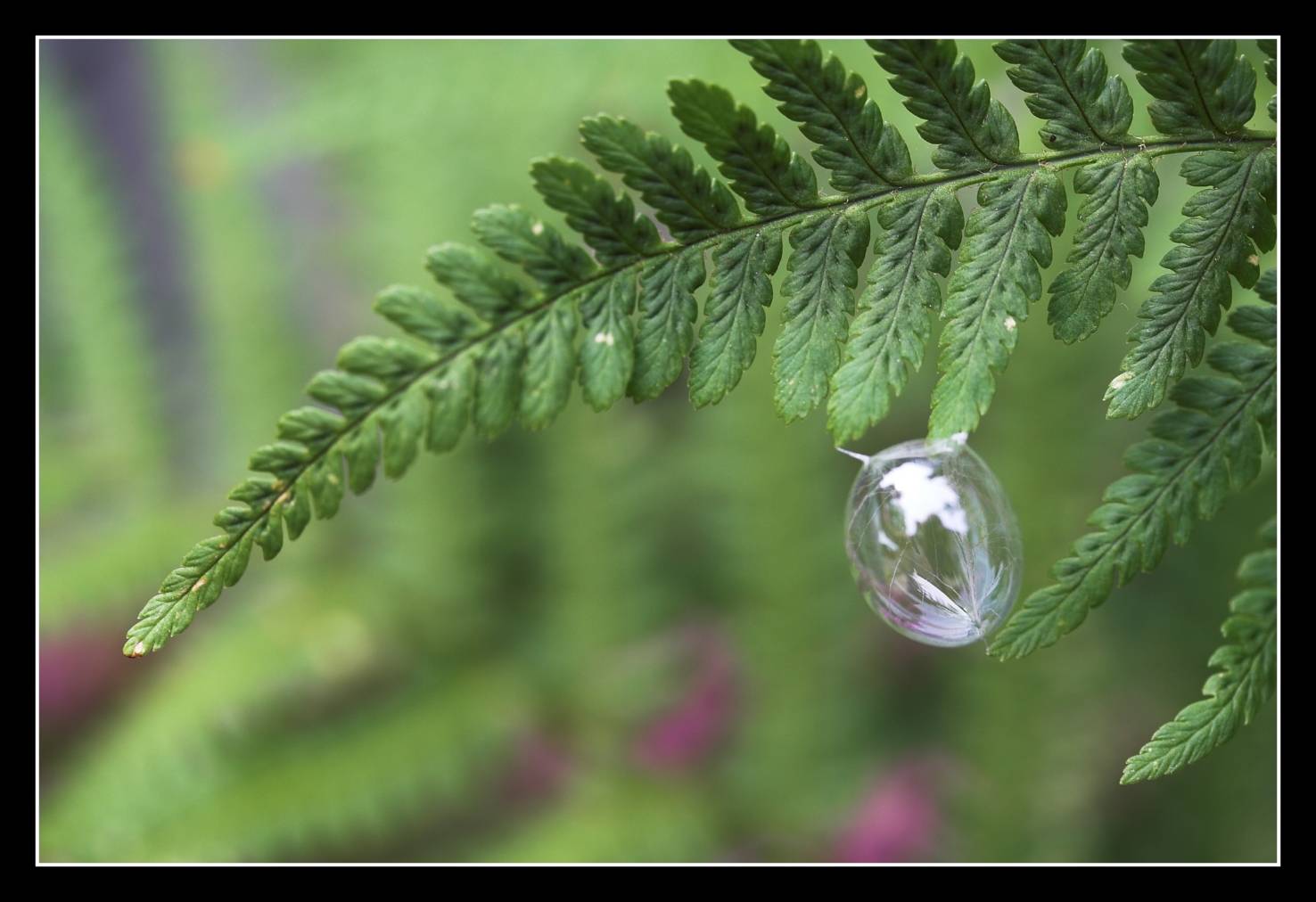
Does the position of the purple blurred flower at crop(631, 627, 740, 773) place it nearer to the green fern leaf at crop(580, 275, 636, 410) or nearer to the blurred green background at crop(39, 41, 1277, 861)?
the blurred green background at crop(39, 41, 1277, 861)

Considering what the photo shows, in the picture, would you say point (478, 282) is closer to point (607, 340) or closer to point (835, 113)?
point (607, 340)

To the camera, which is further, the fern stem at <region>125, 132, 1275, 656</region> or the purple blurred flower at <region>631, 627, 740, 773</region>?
the purple blurred flower at <region>631, 627, 740, 773</region>

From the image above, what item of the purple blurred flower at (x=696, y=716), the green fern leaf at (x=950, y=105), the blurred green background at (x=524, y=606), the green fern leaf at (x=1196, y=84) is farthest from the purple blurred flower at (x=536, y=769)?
the green fern leaf at (x=1196, y=84)

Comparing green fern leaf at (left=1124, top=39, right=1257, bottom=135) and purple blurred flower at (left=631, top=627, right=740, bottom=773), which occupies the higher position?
green fern leaf at (left=1124, top=39, right=1257, bottom=135)

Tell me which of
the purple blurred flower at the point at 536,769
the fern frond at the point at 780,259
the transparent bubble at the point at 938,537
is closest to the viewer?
the fern frond at the point at 780,259

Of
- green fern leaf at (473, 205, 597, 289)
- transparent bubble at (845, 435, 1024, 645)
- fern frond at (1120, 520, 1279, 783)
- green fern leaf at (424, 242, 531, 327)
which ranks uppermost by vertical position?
green fern leaf at (473, 205, 597, 289)

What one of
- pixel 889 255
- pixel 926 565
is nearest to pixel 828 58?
pixel 889 255

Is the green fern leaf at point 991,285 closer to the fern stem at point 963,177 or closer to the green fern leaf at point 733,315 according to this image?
the fern stem at point 963,177

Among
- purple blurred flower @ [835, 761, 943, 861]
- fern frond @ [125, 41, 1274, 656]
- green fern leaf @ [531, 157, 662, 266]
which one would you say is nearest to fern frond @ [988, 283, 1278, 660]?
fern frond @ [125, 41, 1274, 656]
